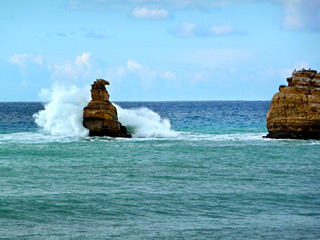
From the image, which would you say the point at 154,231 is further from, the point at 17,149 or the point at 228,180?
the point at 17,149

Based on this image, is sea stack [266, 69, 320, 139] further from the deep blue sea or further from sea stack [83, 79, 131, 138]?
sea stack [83, 79, 131, 138]

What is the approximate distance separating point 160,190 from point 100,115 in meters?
20.7

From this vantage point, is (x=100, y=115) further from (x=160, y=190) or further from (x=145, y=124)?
(x=160, y=190)

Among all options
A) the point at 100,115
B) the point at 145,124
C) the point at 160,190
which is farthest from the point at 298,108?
the point at 160,190

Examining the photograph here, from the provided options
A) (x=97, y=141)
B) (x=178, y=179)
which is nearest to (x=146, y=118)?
(x=97, y=141)

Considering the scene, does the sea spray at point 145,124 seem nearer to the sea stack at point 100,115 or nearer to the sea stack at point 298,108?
the sea stack at point 100,115

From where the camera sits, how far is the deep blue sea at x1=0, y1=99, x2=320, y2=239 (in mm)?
15938

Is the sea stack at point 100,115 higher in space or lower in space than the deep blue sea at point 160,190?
higher

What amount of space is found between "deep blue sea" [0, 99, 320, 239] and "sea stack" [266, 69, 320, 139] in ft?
4.44

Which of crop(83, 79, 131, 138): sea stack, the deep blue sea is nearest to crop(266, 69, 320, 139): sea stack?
the deep blue sea

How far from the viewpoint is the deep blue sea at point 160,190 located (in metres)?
15.9

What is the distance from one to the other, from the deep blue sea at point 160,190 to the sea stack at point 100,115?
11.7 ft

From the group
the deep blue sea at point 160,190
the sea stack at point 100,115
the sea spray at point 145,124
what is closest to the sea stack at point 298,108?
the deep blue sea at point 160,190

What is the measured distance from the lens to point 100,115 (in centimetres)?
4138
